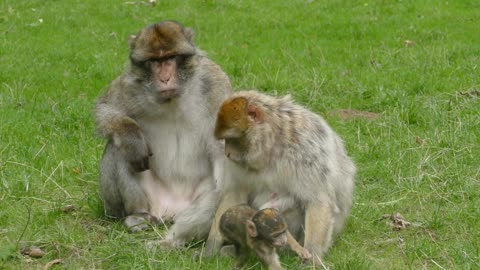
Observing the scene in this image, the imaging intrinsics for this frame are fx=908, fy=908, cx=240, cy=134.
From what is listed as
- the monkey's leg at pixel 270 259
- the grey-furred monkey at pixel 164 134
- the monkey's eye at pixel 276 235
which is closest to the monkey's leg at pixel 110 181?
the grey-furred monkey at pixel 164 134

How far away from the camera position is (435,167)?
22.7 feet

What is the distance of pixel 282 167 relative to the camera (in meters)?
5.12

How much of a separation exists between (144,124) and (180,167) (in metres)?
0.38

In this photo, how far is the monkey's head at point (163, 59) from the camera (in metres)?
5.60

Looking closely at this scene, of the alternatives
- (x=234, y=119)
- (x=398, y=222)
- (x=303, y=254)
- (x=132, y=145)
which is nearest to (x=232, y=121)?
(x=234, y=119)

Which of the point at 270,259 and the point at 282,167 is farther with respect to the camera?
the point at 282,167

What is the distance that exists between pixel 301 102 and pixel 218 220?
3.82 meters

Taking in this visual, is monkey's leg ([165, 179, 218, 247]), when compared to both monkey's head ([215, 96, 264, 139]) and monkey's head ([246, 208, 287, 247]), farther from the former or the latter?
monkey's head ([246, 208, 287, 247])

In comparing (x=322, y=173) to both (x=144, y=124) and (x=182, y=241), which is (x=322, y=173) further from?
(x=144, y=124)

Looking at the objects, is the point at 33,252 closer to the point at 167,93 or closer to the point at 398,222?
the point at 167,93

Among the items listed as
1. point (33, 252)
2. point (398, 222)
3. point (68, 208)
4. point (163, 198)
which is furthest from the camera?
point (68, 208)

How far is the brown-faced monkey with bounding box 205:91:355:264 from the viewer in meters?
5.05

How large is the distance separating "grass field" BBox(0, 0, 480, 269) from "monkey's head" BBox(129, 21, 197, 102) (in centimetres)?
96

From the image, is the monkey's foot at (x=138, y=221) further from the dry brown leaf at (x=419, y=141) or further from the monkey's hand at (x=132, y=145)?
the dry brown leaf at (x=419, y=141)
